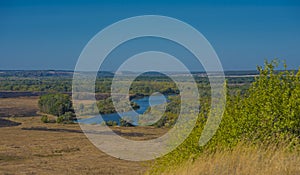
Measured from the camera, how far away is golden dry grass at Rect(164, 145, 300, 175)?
27.9 ft

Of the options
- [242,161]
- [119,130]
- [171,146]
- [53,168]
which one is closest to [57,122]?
[119,130]

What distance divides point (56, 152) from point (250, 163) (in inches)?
1220

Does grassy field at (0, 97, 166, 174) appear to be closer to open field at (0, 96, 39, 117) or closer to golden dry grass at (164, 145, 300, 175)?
golden dry grass at (164, 145, 300, 175)

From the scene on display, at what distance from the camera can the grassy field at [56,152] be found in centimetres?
2998

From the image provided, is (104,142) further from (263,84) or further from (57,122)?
(263,84)

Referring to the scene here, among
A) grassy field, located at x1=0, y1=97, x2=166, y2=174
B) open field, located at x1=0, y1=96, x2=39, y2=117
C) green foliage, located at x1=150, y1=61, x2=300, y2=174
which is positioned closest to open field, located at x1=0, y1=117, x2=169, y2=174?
grassy field, located at x1=0, y1=97, x2=166, y2=174

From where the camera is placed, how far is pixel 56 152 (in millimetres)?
37812

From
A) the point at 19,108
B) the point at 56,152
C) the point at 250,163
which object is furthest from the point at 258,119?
the point at 19,108

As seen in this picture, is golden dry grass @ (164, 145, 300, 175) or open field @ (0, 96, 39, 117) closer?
golden dry grass @ (164, 145, 300, 175)

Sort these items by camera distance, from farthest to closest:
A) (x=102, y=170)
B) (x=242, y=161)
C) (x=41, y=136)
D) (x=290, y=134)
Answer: (x=41, y=136), (x=102, y=170), (x=290, y=134), (x=242, y=161)

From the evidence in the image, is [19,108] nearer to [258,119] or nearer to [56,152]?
[56,152]

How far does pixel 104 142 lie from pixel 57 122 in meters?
21.1

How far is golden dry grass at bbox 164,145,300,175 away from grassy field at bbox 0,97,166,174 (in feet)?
35.2

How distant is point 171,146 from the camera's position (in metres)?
12.8
